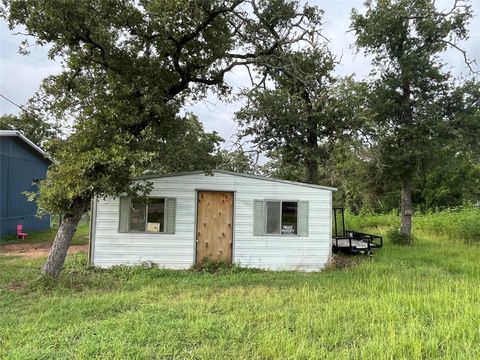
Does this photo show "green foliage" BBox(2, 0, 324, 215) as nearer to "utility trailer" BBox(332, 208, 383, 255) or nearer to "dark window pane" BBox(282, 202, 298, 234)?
"dark window pane" BBox(282, 202, 298, 234)

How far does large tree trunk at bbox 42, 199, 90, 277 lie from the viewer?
778 cm

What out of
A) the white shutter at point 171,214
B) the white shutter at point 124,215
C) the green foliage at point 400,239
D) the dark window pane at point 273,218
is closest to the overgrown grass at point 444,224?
the green foliage at point 400,239

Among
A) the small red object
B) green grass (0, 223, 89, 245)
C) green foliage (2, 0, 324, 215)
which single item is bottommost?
green grass (0, 223, 89, 245)

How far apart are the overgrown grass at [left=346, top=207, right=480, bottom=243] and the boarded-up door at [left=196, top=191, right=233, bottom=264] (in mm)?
10769

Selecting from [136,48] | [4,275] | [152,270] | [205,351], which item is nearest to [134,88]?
[136,48]

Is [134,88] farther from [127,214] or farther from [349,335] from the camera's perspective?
[349,335]

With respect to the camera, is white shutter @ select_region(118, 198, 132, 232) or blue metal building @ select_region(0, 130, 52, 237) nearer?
white shutter @ select_region(118, 198, 132, 232)

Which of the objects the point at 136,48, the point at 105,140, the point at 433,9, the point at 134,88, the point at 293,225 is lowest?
the point at 293,225

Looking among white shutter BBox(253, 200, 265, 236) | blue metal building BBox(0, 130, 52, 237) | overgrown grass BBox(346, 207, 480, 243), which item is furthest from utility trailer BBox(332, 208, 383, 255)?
blue metal building BBox(0, 130, 52, 237)

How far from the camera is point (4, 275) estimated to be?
27.2 feet

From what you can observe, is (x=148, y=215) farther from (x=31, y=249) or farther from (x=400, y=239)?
(x=400, y=239)

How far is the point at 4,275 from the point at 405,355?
8089mm

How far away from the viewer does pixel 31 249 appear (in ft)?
41.6

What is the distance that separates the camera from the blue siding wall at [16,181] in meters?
15.1
